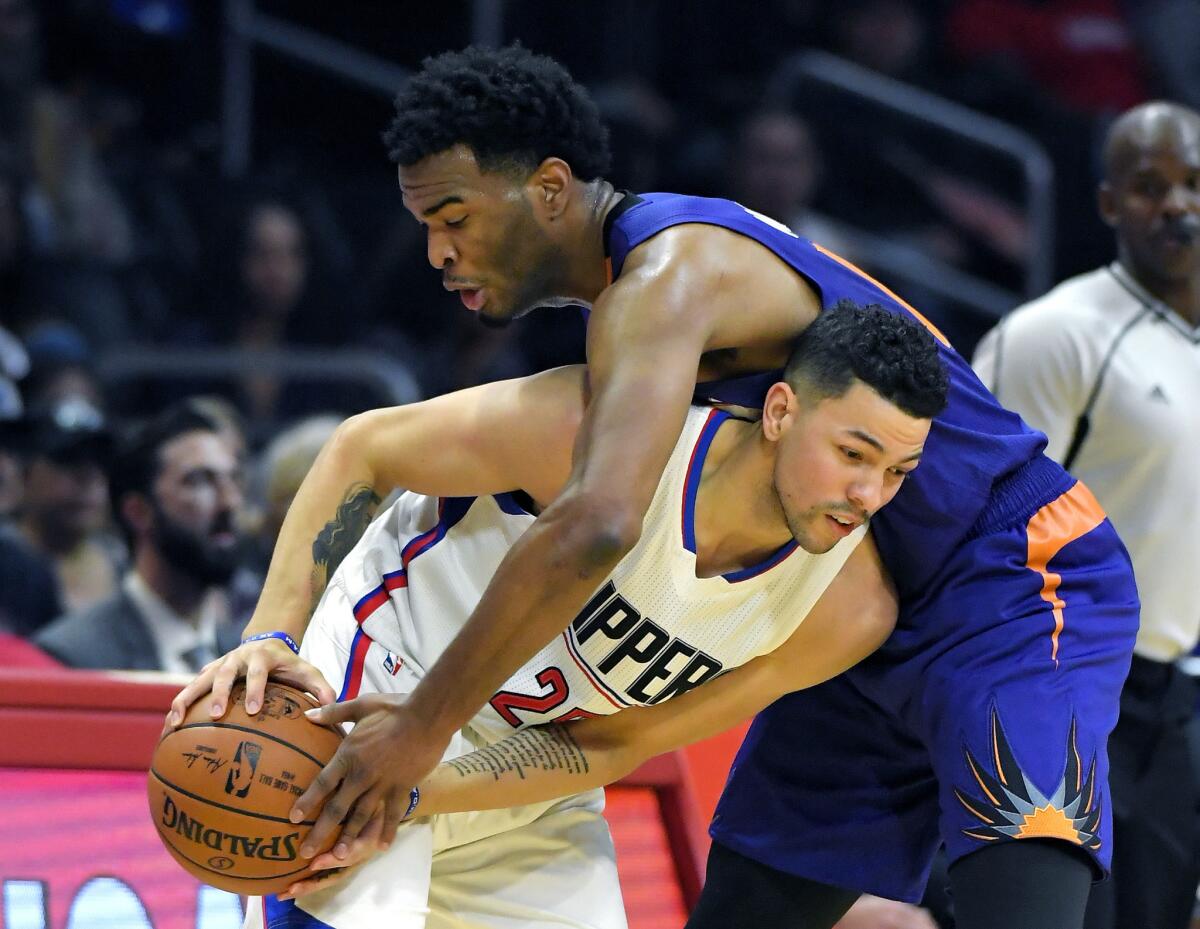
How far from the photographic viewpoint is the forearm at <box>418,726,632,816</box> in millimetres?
2885

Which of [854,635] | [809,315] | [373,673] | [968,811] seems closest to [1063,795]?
[968,811]

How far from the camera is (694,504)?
9.39 feet

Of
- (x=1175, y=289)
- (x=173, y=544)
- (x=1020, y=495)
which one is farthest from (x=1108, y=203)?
(x=173, y=544)

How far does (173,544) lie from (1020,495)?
3146 millimetres

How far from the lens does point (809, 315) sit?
301 cm

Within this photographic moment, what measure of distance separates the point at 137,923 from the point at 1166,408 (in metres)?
2.53

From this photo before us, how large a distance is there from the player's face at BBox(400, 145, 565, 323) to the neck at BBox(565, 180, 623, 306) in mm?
36

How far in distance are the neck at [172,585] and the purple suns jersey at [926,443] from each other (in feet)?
9.37

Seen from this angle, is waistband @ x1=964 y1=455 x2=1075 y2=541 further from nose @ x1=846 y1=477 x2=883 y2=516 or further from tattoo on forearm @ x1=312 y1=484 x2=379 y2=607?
tattoo on forearm @ x1=312 y1=484 x2=379 y2=607

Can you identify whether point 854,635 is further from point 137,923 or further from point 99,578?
point 99,578

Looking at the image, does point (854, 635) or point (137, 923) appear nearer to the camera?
point (854, 635)

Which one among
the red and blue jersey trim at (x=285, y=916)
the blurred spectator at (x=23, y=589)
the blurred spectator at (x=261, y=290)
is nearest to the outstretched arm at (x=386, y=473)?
the red and blue jersey trim at (x=285, y=916)

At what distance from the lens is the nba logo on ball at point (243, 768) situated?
105 inches

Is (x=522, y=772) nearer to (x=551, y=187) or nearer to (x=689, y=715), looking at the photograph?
(x=689, y=715)
